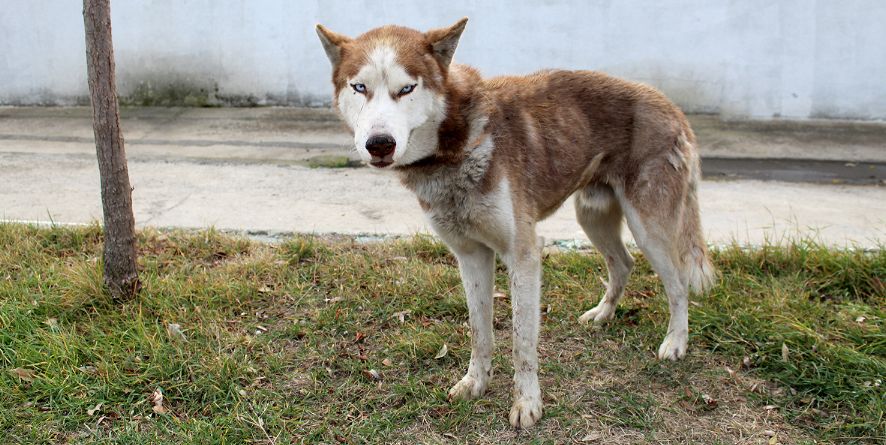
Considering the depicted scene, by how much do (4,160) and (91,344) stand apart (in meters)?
3.97

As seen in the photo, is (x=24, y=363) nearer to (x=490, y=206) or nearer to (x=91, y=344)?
(x=91, y=344)

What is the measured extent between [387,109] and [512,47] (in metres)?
5.55

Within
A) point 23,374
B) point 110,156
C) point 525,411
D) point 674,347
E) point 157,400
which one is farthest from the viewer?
point 110,156

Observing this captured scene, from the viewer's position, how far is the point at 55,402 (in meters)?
3.21

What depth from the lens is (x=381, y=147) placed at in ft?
8.59

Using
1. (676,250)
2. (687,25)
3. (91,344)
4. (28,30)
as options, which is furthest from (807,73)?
(28,30)

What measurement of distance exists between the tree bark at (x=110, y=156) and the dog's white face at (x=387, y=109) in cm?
149

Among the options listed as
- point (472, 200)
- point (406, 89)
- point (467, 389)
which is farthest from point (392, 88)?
point (467, 389)

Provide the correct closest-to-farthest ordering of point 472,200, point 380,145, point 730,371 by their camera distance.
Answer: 1. point 380,145
2. point 472,200
3. point 730,371

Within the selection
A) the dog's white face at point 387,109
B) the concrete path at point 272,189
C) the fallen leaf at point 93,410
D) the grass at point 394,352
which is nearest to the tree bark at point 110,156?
the grass at point 394,352

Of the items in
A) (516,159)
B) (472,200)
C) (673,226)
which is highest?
(516,159)

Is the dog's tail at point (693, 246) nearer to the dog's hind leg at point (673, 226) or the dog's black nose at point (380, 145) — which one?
the dog's hind leg at point (673, 226)

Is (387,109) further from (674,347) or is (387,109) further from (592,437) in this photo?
(674,347)

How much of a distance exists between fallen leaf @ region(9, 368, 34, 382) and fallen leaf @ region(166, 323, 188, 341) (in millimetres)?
585
